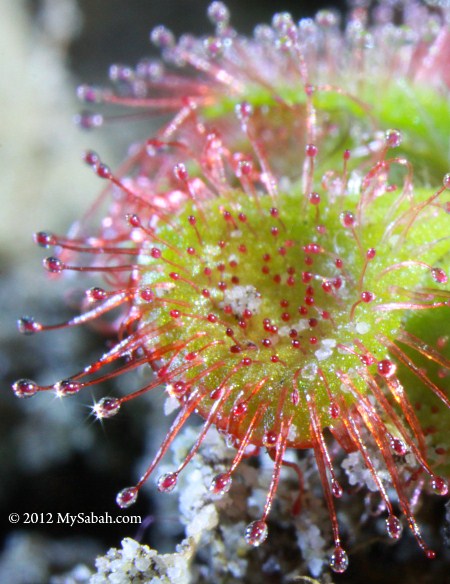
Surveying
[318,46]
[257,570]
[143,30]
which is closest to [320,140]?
[318,46]

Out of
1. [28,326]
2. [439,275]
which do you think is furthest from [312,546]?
[28,326]

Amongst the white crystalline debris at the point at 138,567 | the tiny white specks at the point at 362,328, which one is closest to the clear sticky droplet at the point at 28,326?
the white crystalline debris at the point at 138,567

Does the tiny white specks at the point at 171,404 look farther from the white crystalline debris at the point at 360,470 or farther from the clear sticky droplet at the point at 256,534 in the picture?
the white crystalline debris at the point at 360,470

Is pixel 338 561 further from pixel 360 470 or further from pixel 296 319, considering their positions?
pixel 296 319

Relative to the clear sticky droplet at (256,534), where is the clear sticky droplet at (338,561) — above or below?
below

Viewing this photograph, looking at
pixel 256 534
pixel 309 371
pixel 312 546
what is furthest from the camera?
pixel 312 546

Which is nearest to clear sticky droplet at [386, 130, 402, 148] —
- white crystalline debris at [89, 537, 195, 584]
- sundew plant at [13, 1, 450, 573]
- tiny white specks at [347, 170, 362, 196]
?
sundew plant at [13, 1, 450, 573]

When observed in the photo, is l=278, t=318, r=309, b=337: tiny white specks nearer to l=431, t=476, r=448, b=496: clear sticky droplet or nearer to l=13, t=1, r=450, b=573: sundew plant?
l=13, t=1, r=450, b=573: sundew plant
